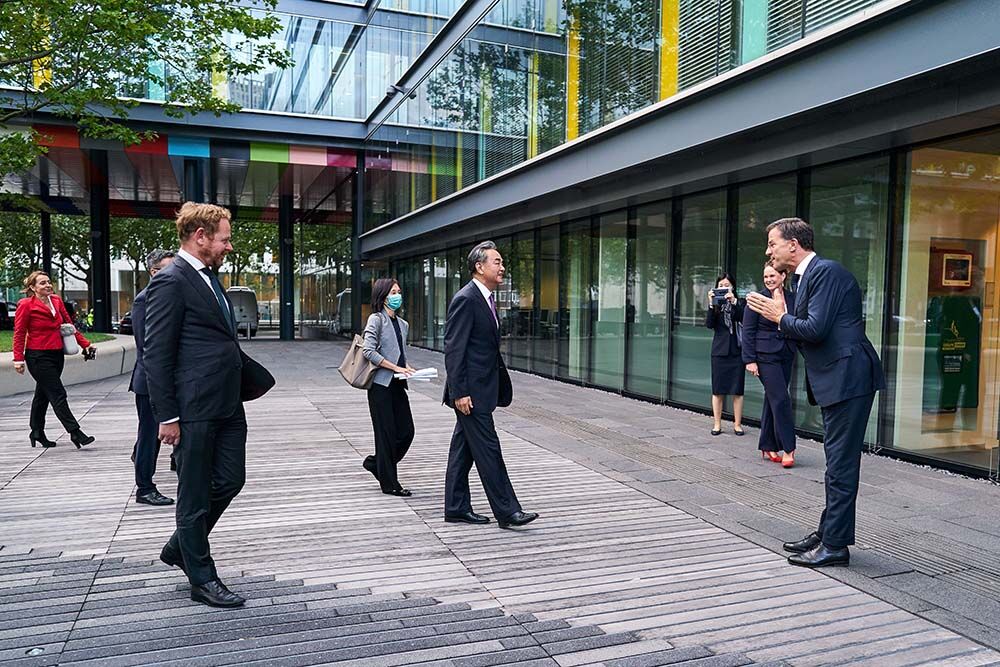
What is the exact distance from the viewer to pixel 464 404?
520 cm

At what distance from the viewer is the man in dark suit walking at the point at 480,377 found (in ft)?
17.2

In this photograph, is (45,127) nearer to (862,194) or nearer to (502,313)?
(502,313)

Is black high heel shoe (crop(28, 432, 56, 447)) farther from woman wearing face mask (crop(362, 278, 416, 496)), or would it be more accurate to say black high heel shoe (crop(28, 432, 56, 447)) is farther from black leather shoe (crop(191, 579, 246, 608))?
black leather shoe (crop(191, 579, 246, 608))

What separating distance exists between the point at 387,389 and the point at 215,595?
267 cm

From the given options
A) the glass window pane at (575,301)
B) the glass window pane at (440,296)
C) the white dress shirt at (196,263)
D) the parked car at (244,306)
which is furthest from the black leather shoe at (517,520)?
the parked car at (244,306)

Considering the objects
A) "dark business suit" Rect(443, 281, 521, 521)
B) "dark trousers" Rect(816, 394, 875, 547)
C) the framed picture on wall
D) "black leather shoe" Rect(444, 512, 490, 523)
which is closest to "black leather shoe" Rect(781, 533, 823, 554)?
"dark trousers" Rect(816, 394, 875, 547)

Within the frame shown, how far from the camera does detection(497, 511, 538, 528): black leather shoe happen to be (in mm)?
5281

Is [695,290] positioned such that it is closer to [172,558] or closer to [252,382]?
[252,382]

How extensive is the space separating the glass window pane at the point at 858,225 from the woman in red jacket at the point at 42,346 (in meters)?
8.32

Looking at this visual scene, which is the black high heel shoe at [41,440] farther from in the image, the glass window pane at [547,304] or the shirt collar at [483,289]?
the glass window pane at [547,304]

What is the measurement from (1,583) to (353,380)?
2.77 metres

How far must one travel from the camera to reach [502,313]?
1795 centimetres

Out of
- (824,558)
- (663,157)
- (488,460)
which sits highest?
(663,157)

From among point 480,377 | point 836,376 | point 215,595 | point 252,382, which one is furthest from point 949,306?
point 215,595
